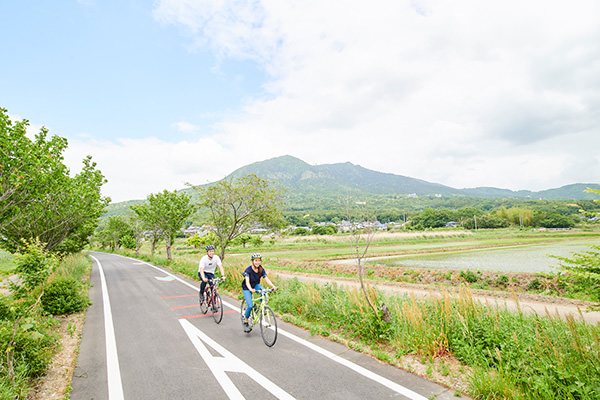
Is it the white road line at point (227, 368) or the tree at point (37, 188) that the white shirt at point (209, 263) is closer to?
the white road line at point (227, 368)

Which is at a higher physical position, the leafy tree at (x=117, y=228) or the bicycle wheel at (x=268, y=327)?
the leafy tree at (x=117, y=228)

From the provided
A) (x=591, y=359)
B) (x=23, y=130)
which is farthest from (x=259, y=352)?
(x=23, y=130)

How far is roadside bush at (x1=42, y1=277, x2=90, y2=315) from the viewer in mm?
8991

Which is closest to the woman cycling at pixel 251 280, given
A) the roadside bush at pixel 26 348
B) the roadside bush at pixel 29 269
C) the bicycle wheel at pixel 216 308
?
the bicycle wheel at pixel 216 308

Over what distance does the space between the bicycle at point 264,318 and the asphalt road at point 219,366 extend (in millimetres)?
231

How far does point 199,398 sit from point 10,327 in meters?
3.55

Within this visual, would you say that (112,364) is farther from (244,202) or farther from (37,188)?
(244,202)

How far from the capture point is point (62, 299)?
30.2 ft

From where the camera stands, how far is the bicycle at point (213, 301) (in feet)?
27.2

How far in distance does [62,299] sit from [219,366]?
7.21m

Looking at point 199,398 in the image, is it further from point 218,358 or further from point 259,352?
point 259,352

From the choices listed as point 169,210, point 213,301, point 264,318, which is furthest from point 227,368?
point 169,210

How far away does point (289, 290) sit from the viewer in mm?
9969

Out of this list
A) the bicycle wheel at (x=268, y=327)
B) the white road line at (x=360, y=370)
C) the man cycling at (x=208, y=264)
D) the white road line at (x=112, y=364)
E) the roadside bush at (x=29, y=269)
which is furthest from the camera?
the man cycling at (x=208, y=264)
